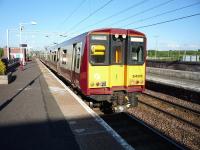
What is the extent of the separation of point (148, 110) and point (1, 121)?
251 inches

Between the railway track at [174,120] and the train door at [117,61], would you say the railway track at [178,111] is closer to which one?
the railway track at [174,120]

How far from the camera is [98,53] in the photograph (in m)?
10.6

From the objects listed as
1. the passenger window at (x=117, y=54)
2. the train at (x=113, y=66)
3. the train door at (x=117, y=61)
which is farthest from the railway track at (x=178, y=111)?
the passenger window at (x=117, y=54)

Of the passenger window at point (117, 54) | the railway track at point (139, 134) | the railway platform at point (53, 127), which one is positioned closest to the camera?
the railway platform at point (53, 127)

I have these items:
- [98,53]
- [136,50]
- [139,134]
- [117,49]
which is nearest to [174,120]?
[139,134]

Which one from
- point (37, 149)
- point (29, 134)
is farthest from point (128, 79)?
point (37, 149)

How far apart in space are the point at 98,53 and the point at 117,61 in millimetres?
887

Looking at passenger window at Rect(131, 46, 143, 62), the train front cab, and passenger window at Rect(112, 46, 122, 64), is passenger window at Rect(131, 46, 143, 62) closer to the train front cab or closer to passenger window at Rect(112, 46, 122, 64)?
the train front cab

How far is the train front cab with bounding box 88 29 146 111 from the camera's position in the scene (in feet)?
→ 34.5

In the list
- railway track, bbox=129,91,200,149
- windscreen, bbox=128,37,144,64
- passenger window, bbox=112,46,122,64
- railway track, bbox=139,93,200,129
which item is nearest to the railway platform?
passenger window, bbox=112,46,122,64

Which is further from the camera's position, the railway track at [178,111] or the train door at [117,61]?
the train door at [117,61]

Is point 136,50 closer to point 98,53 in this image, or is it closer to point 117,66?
point 117,66

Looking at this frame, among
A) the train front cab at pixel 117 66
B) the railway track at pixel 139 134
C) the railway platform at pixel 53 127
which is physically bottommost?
the railway track at pixel 139 134

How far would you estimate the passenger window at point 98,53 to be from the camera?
10.5m
